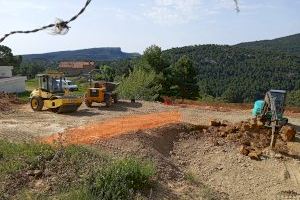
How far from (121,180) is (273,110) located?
874 centimetres

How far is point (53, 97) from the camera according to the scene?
71.8 ft

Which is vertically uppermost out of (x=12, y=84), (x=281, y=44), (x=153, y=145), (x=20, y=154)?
(x=281, y=44)

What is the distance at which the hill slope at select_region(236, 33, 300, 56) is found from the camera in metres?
129

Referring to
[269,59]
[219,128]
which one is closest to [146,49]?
[219,128]

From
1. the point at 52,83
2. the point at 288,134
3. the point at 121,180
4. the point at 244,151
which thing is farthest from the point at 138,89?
the point at 121,180

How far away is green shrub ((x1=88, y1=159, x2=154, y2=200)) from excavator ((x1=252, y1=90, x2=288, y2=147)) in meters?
6.86

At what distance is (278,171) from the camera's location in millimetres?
15703

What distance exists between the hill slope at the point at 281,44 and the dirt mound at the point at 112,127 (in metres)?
111

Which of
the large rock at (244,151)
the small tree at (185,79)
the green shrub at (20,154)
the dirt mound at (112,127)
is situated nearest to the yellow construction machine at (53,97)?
the dirt mound at (112,127)

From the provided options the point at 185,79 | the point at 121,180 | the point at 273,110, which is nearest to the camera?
the point at 121,180

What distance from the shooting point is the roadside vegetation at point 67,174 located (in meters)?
10.7

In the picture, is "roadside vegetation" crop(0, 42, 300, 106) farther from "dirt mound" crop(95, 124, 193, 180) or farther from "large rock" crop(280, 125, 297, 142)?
"dirt mound" crop(95, 124, 193, 180)

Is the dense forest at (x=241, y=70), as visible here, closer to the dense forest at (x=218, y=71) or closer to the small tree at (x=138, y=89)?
the dense forest at (x=218, y=71)

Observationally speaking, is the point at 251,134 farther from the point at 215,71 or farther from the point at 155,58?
the point at 215,71
